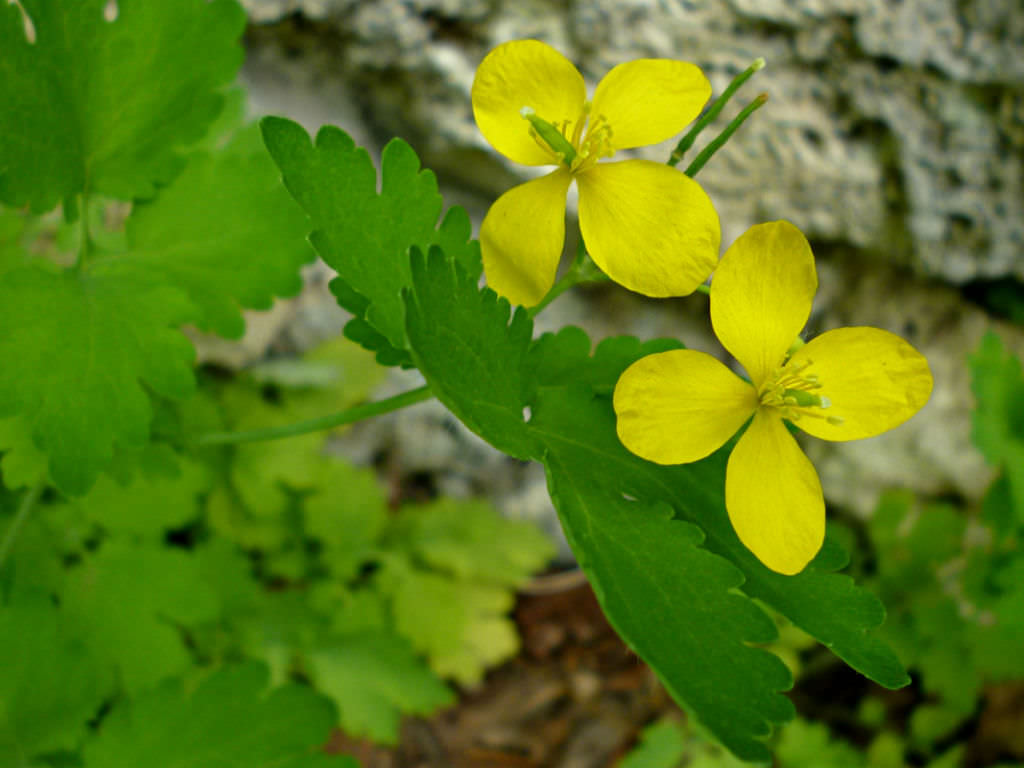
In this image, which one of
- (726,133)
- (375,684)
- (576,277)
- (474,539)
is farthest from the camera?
(474,539)

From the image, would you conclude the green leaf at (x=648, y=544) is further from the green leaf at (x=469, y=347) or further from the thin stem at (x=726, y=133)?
the thin stem at (x=726, y=133)

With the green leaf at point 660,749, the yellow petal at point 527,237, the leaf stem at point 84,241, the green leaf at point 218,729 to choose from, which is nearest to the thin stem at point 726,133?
the yellow petal at point 527,237

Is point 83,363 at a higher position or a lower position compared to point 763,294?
lower

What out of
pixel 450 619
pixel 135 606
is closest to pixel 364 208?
pixel 135 606

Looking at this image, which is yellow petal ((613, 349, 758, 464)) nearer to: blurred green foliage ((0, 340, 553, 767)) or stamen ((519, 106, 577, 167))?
stamen ((519, 106, 577, 167))

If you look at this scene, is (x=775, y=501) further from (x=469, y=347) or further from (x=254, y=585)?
(x=254, y=585)

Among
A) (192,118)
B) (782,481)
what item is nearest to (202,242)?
(192,118)

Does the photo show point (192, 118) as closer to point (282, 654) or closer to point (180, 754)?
point (180, 754)
